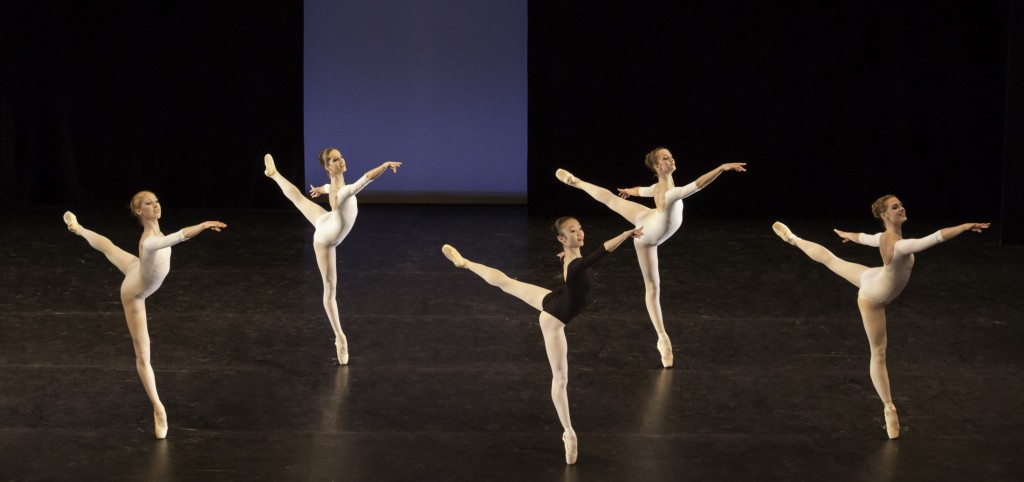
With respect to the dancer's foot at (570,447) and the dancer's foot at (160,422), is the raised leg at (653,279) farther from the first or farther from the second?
the dancer's foot at (160,422)

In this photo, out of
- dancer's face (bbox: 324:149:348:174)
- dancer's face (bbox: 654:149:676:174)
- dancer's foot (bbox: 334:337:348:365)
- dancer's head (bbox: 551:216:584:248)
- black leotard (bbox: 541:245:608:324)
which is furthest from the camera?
dancer's foot (bbox: 334:337:348:365)

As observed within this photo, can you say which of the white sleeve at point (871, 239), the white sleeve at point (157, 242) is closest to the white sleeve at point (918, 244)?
the white sleeve at point (871, 239)

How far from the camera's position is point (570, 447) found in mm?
4551

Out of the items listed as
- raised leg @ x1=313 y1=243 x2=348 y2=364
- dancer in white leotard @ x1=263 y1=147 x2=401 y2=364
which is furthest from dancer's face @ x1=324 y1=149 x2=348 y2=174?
raised leg @ x1=313 y1=243 x2=348 y2=364

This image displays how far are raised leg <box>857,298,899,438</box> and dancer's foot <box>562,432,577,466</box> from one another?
119cm

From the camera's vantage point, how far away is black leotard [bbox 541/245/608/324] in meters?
4.29

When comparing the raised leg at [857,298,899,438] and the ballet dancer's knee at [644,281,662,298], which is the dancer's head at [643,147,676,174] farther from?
the raised leg at [857,298,899,438]

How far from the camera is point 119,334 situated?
6516 mm

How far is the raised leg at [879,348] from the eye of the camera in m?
4.72

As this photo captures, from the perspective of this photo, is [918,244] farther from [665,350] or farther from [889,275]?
[665,350]

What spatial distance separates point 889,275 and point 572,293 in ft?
3.97

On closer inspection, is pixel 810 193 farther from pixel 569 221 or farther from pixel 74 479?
pixel 74 479

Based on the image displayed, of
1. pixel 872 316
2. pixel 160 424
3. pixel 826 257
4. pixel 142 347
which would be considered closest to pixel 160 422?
pixel 160 424

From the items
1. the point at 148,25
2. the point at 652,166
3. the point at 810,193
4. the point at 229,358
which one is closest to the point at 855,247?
the point at 810,193
